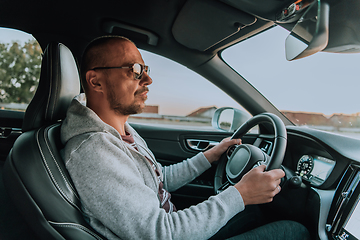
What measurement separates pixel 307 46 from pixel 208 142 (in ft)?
4.97

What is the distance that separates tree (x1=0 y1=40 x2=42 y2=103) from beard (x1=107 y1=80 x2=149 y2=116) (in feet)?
5.25

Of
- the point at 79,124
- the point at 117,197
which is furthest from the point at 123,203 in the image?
the point at 79,124

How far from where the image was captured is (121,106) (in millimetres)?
1351

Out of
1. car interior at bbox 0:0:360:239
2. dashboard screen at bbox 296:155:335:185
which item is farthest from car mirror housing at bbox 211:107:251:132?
dashboard screen at bbox 296:155:335:185

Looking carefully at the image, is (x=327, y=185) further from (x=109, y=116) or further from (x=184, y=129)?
(x=184, y=129)

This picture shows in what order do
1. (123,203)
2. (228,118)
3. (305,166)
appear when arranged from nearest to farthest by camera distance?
1. (123,203)
2. (305,166)
3. (228,118)

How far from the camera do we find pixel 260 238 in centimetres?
122

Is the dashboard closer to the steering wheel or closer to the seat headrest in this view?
the steering wheel

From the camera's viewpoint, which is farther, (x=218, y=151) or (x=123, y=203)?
(x=218, y=151)

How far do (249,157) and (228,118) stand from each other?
1.17m

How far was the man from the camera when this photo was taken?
922 millimetres

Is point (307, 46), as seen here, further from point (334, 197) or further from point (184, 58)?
point (184, 58)

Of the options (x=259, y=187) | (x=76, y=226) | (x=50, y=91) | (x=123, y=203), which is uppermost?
(x=50, y=91)

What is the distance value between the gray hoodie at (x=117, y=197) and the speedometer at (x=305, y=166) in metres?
0.83
